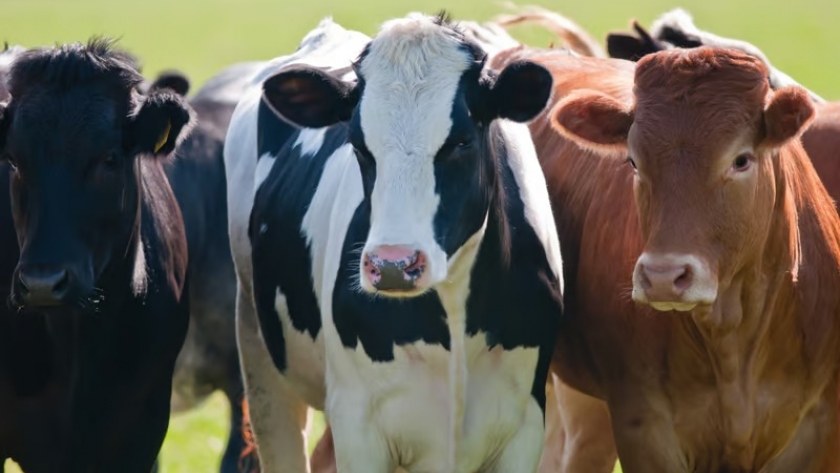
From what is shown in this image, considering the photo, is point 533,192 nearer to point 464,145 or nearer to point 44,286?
point 464,145

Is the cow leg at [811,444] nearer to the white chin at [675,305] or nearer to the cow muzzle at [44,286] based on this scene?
the white chin at [675,305]

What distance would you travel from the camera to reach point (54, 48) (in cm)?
754

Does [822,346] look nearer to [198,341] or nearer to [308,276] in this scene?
[308,276]

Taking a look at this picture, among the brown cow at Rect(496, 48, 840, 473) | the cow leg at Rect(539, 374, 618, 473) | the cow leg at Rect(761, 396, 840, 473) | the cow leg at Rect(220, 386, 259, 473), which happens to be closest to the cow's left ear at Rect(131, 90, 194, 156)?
the brown cow at Rect(496, 48, 840, 473)

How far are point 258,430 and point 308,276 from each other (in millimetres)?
1262

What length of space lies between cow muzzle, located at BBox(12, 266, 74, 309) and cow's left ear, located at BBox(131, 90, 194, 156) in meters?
0.73

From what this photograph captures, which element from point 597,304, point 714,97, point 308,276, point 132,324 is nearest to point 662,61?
point 714,97

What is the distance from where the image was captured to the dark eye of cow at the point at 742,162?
22.7 ft

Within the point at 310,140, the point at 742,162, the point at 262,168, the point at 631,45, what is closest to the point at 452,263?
the point at 742,162

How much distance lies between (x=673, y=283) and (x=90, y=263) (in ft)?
6.97

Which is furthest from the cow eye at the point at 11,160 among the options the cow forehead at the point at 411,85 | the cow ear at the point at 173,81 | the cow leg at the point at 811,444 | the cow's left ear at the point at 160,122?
the cow leg at the point at 811,444

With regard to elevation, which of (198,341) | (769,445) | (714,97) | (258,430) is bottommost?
(198,341)

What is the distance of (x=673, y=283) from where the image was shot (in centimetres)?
665

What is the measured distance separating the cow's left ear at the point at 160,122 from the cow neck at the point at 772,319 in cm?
208
